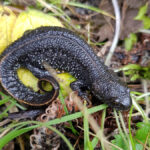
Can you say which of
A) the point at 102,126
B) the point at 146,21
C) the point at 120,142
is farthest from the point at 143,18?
the point at 120,142

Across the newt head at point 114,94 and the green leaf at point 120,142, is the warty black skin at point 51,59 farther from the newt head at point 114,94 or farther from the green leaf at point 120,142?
the green leaf at point 120,142

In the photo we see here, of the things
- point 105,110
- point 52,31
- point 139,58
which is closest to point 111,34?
point 139,58

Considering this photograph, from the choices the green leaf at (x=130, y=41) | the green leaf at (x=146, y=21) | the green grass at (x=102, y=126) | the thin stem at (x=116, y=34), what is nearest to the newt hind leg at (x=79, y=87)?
the green grass at (x=102, y=126)

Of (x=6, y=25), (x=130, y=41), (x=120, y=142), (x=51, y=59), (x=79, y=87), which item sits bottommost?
(x=120, y=142)

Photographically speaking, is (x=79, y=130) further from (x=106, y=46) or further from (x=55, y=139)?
(x=106, y=46)

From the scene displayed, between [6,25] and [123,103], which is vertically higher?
[6,25]

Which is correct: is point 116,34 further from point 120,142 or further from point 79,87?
point 120,142

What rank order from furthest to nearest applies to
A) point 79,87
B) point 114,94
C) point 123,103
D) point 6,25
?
point 79,87, point 6,25, point 114,94, point 123,103

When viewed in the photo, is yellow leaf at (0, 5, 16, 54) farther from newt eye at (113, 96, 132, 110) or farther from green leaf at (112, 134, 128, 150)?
green leaf at (112, 134, 128, 150)
